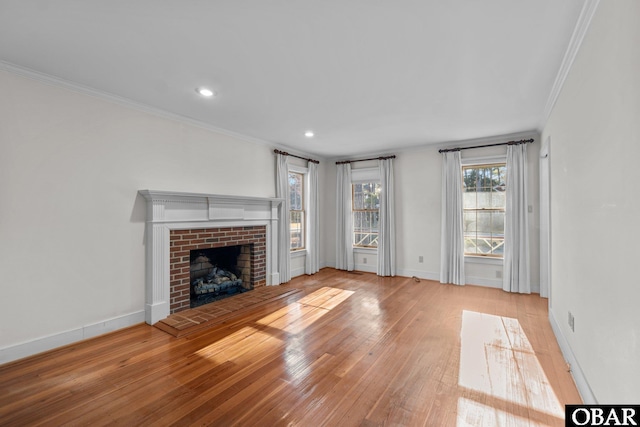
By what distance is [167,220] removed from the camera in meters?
3.47

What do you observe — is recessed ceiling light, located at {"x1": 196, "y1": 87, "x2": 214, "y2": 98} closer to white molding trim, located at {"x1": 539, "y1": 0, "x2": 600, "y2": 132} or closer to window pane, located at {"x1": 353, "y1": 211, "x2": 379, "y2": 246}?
white molding trim, located at {"x1": 539, "y1": 0, "x2": 600, "y2": 132}

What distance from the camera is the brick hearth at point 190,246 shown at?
11.7 ft

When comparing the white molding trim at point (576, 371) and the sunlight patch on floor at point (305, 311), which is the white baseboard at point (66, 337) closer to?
the sunlight patch on floor at point (305, 311)

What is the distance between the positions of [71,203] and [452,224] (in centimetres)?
538

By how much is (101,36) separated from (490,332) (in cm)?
446

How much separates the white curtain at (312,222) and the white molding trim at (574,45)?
3.95 m

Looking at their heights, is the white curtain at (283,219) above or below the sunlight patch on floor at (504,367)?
above

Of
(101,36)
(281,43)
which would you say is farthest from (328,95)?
(101,36)

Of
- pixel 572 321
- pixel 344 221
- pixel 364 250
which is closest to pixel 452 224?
pixel 364 250

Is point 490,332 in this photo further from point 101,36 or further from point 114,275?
point 101,36

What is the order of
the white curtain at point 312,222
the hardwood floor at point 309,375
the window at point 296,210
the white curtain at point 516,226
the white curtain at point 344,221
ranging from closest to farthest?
the hardwood floor at point 309,375 < the white curtain at point 516,226 < the window at point 296,210 < the white curtain at point 312,222 < the white curtain at point 344,221

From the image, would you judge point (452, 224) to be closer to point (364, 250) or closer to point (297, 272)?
point (364, 250)

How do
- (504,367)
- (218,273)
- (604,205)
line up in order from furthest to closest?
(218,273) → (504,367) → (604,205)

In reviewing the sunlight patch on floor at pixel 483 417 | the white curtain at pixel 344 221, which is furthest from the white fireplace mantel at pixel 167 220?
the sunlight patch on floor at pixel 483 417
